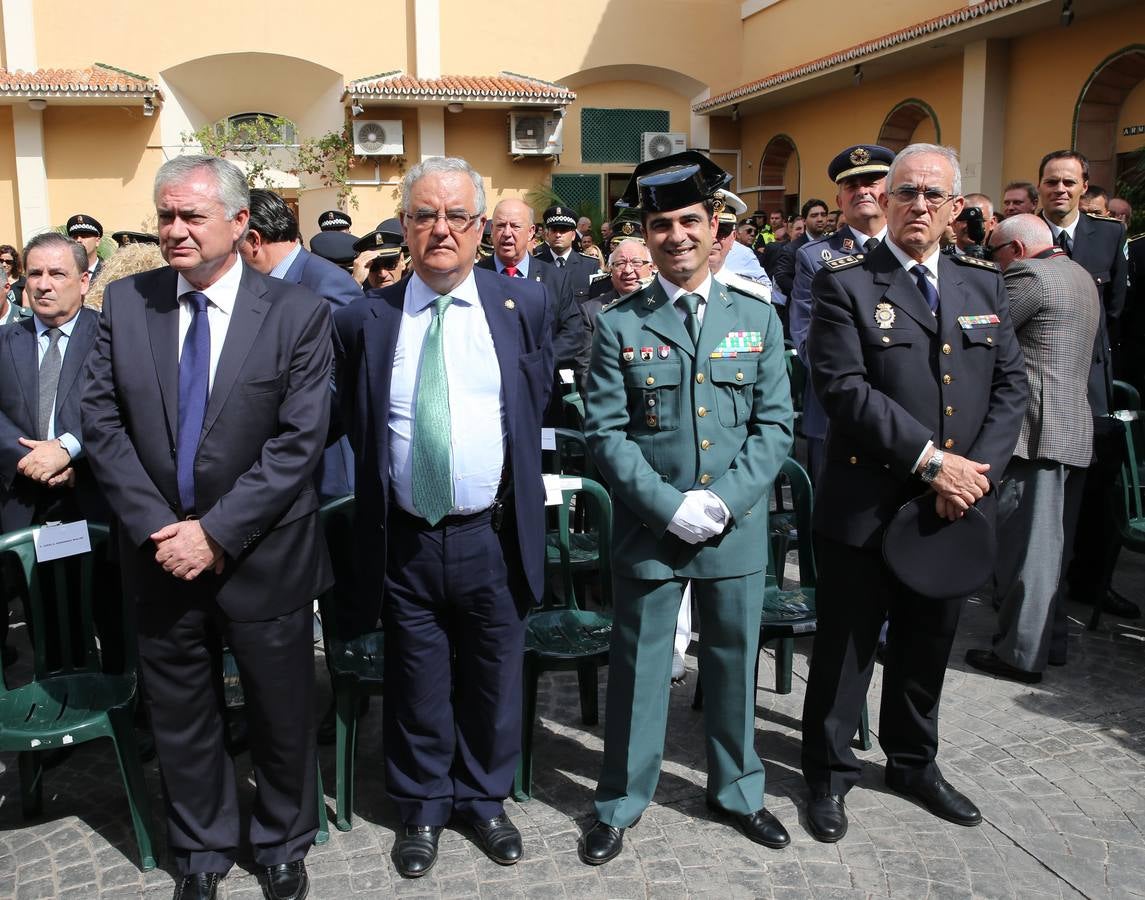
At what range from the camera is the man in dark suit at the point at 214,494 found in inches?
103

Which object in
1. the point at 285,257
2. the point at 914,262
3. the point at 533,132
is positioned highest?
the point at 533,132

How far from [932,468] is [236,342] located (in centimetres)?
199

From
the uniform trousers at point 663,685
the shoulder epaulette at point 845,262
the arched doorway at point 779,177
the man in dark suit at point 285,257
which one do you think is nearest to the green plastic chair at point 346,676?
the man in dark suit at point 285,257

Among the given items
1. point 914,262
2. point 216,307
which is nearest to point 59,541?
point 216,307

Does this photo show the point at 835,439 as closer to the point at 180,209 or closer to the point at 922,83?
the point at 180,209

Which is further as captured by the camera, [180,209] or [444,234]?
[444,234]

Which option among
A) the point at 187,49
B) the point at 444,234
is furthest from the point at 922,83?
the point at 444,234

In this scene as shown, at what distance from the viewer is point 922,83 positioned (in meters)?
14.4

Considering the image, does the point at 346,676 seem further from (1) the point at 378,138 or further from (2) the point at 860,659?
(1) the point at 378,138

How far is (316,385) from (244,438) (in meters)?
0.24

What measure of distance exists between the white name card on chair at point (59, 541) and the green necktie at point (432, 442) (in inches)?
46.2

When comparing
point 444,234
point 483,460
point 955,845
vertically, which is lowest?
point 955,845

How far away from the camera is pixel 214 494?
2.64 m

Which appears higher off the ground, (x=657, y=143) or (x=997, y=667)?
(x=657, y=143)
